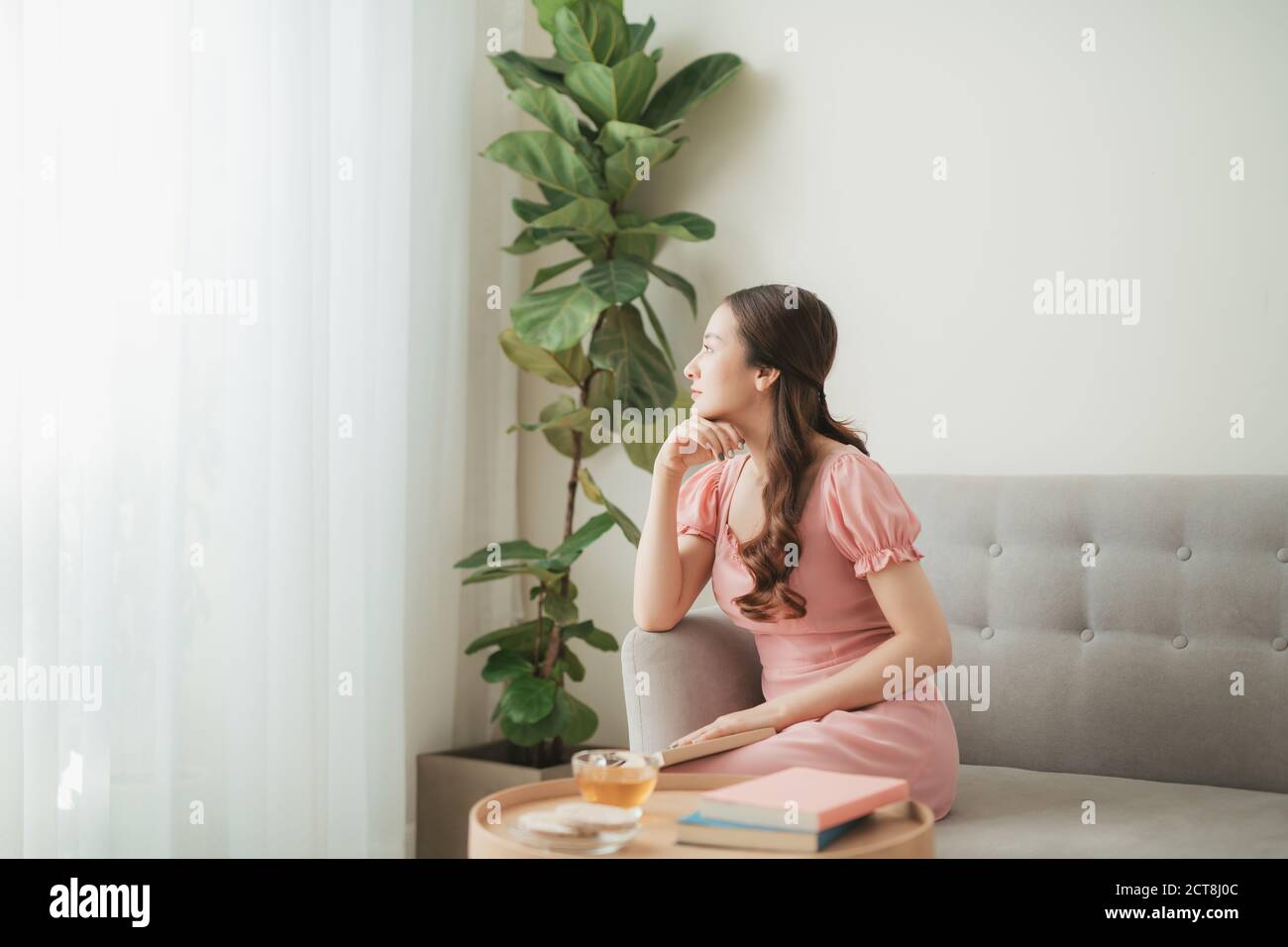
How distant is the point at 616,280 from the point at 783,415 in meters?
1.01

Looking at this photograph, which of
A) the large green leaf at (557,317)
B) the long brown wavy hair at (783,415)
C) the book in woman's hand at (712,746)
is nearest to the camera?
the book in woman's hand at (712,746)

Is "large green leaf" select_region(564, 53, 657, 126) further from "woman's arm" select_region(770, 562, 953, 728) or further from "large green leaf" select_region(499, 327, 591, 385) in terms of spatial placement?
"woman's arm" select_region(770, 562, 953, 728)

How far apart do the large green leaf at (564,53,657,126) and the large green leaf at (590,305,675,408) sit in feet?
1.53

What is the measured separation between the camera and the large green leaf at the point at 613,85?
2822mm

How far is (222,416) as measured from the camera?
2.45m

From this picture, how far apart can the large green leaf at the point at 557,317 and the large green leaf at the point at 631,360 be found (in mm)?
88

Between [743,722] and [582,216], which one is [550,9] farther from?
[743,722]

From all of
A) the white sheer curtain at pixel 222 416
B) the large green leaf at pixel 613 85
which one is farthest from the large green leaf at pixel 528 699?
the large green leaf at pixel 613 85

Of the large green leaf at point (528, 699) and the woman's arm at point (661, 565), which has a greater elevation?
the woman's arm at point (661, 565)

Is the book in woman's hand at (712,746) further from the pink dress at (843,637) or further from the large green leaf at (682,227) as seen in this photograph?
the large green leaf at (682,227)

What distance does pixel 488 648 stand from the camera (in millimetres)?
3271

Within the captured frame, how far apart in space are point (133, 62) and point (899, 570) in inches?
66.5
